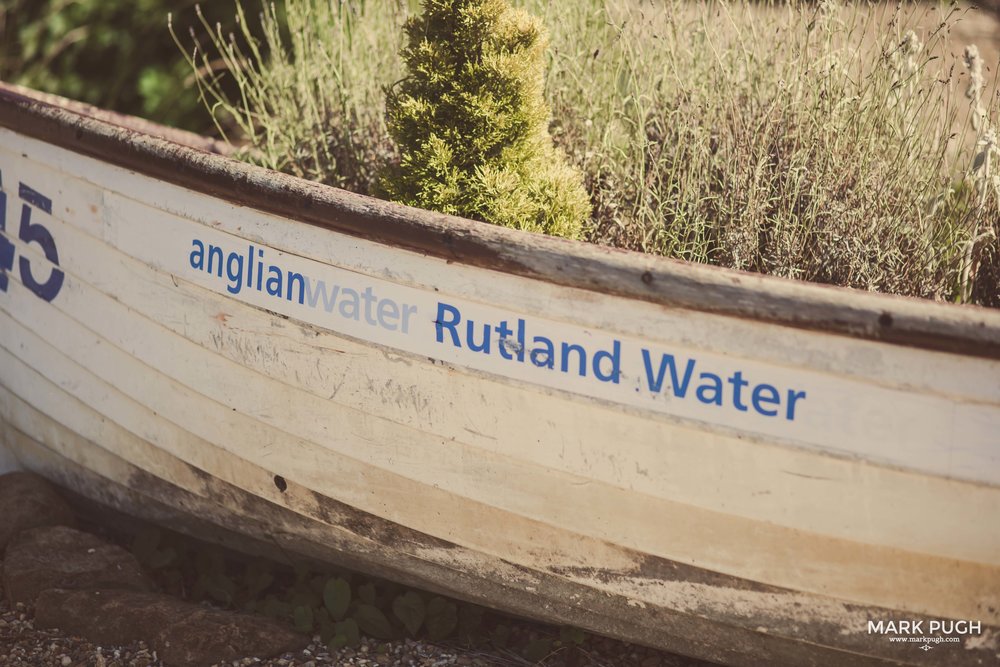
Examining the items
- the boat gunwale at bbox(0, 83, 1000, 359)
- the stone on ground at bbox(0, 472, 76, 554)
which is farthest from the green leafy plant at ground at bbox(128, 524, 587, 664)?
the boat gunwale at bbox(0, 83, 1000, 359)

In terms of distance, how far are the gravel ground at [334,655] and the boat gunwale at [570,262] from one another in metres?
1.07

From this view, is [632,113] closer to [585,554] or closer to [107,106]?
[585,554]

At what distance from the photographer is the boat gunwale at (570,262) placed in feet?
5.79

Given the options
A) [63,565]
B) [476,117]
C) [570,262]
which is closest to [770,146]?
[476,117]

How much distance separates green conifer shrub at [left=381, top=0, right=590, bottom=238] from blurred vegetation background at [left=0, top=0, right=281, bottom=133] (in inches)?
114

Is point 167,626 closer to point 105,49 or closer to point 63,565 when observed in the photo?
point 63,565

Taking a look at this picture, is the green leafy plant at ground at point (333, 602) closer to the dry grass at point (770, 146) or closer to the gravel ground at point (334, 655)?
the gravel ground at point (334, 655)

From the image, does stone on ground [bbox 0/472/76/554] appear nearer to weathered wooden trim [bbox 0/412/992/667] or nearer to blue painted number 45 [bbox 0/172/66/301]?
weathered wooden trim [bbox 0/412/992/667]

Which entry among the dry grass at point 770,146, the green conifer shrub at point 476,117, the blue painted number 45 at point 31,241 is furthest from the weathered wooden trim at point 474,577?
the dry grass at point 770,146

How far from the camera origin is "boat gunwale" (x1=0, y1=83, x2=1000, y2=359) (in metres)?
1.77

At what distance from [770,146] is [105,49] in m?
4.00

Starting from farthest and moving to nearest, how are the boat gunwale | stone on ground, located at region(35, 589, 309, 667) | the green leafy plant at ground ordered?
the green leafy plant at ground < stone on ground, located at region(35, 589, 309, 667) < the boat gunwale

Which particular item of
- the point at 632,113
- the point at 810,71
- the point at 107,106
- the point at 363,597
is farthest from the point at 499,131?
the point at 107,106

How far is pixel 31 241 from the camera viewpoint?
9.25ft
